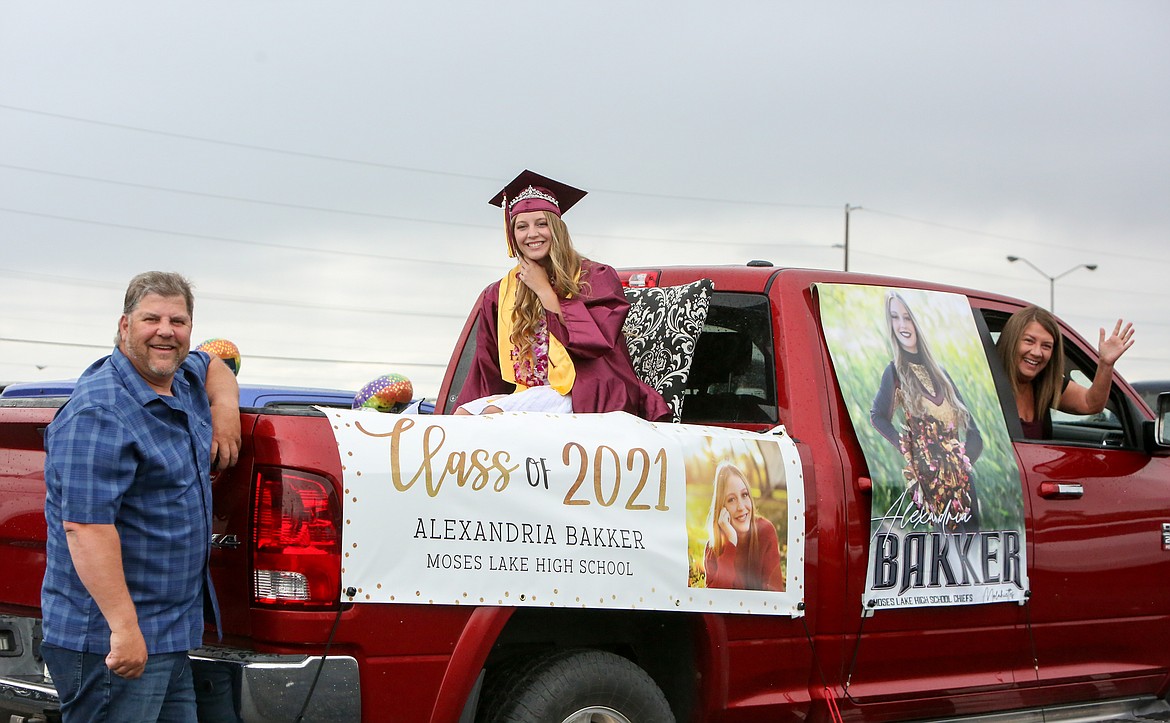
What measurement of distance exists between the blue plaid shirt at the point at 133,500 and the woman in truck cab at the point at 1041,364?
335 centimetres

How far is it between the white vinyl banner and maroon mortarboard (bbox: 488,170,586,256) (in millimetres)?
1119

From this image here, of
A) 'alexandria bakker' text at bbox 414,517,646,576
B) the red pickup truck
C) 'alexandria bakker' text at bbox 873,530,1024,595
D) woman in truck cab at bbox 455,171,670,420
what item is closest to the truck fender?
the red pickup truck

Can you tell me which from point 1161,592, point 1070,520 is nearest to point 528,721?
point 1070,520

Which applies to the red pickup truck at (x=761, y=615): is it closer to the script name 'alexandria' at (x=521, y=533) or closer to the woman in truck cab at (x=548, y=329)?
the script name 'alexandria' at (x=521, y=533)

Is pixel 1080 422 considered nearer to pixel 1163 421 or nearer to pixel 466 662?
pixel 1163 421

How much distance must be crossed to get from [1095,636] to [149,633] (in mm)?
3671

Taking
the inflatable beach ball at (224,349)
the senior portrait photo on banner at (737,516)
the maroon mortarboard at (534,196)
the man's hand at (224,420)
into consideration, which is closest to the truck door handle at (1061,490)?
the senior portrait photo on banner at (737,516)

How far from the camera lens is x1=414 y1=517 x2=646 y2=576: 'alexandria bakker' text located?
3184mm

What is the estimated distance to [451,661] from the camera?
126 inches

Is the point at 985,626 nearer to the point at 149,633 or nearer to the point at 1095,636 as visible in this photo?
the point at 1095,636

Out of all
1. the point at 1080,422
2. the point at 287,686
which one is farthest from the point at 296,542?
the point at 1080,422

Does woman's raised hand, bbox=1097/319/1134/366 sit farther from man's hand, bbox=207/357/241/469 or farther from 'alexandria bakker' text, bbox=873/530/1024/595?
man's hand, bbox=207/357/241/469

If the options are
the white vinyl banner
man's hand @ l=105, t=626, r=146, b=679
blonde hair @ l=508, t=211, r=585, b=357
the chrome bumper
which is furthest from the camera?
blonde hair @ l=508, t=211, r=585, b=357

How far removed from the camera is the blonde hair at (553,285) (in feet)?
14.4
